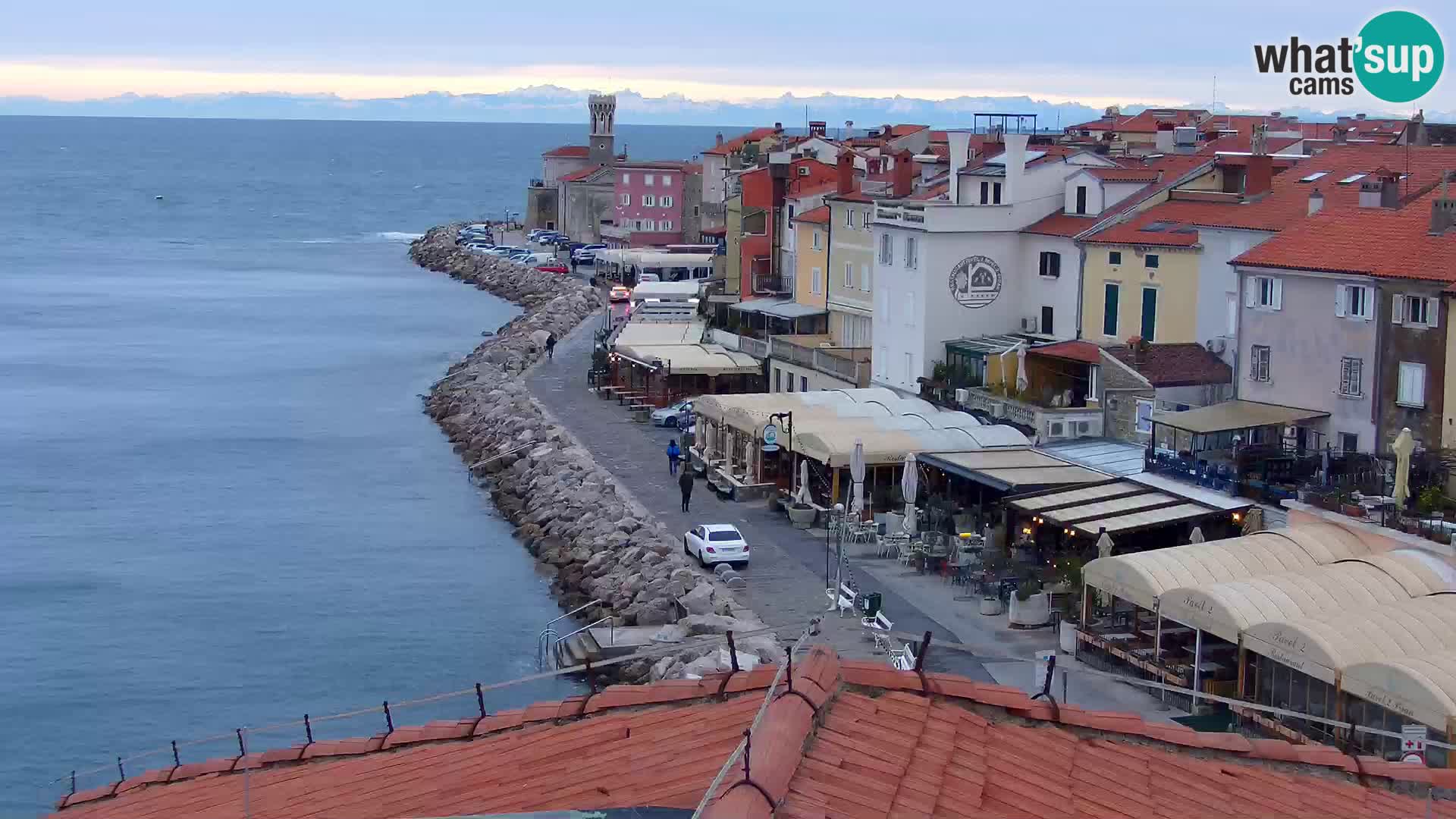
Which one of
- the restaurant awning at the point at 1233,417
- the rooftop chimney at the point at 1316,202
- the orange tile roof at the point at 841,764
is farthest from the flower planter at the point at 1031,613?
the orange tile roof at the point at 841,764

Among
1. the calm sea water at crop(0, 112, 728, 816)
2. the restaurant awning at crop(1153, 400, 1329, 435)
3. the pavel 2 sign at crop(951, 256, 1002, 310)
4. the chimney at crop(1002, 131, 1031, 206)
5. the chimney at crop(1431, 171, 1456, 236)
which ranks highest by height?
the chimney at crop(1002, 131, 1031, 206)

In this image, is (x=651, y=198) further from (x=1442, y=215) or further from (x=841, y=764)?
(x=841, y=764)

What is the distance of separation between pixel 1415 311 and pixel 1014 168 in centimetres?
1338

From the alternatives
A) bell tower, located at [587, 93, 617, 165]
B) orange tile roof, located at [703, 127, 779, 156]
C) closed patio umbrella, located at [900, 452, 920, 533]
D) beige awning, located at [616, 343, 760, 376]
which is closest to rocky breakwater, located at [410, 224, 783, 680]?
beige awning, located at [616, 343, 760, 376]

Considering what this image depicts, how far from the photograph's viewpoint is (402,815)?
8.73 metres

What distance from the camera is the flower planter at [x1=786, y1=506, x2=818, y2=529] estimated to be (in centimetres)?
3241

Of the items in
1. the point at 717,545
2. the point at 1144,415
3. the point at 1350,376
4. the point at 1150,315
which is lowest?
the point at 717,545

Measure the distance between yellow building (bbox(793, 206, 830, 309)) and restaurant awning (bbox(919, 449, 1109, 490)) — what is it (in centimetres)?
1710

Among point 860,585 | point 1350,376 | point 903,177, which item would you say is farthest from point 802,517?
point 903,177

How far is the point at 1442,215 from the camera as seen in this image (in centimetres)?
2742

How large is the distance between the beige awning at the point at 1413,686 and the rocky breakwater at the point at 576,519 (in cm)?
682

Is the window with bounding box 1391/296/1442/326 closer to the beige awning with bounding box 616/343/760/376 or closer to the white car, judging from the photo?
the white car

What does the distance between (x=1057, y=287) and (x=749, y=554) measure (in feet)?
37.2

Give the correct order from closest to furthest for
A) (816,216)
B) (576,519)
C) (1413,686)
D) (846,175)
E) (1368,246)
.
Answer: (1413,686) → (1368,246) → (576,519) → (816,216) → (846,175)
